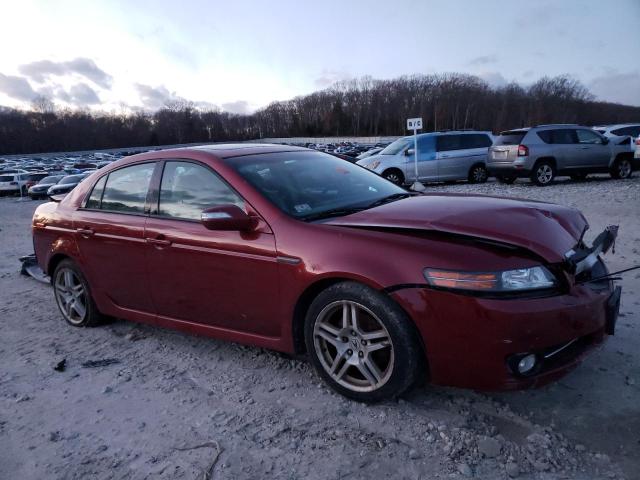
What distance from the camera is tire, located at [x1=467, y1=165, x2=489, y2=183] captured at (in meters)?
15.5

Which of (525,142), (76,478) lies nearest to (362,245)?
(76,478)

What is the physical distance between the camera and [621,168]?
48.2ft

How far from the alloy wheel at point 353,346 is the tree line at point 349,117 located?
108m

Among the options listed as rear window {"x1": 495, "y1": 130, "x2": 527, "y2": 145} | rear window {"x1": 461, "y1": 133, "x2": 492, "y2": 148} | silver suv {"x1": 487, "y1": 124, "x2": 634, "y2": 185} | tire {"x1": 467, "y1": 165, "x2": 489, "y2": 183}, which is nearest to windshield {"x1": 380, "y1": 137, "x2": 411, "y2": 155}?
rear window {"x1": 461, "y1": 133, "x2": 492, "y2": 148}

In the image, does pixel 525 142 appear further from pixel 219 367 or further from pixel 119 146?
pixel 119 146

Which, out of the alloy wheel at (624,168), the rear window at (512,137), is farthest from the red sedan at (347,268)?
the alloy wheel at (624,168)

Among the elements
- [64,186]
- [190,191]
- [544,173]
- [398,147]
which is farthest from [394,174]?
[64,186]

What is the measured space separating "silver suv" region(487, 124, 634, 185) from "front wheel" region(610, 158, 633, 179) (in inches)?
14.9

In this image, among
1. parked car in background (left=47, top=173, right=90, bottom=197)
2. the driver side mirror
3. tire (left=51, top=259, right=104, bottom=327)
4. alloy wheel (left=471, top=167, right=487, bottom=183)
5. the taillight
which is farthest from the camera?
parked car in background (left=47, top=173, right=90, bottom=197)

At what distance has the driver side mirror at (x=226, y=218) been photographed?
2971 millimetres

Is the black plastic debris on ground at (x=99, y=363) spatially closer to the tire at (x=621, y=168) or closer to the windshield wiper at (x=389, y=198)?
the windshield wiper at (x=389, y=198)

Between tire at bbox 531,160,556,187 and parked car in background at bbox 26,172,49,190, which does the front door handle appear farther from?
parked car in background at bbox 26,172,49,190

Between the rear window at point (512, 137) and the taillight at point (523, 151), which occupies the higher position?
the rear window at point (512, 137)

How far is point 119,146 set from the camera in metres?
114
